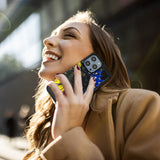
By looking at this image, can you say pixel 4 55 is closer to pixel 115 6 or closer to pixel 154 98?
pixel 115 6

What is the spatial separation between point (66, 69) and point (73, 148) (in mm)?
672

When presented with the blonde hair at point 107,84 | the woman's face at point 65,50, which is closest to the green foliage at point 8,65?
the blonde hair at point 107,84

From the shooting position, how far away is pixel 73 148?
1.42m

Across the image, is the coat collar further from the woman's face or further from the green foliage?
the green foliage

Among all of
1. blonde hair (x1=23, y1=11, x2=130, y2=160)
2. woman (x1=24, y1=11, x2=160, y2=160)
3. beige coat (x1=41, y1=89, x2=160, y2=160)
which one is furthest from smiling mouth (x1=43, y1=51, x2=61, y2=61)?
beige coat (x1=41, y1=89, x2=160, y2=160)

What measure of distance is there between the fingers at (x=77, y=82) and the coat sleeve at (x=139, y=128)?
11.6 inches

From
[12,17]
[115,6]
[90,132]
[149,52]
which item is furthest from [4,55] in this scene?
[90,132]

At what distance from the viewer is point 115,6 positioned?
13703 millimetres

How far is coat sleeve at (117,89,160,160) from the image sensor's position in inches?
54.5

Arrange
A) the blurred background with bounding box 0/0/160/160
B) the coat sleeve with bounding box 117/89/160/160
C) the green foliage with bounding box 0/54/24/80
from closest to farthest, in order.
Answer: the coat sleeve with bounding box 117/89/160/160 < the blurred background with bounding box 0/0/160/160 < the green foliage with bounding box 0/54/24/80

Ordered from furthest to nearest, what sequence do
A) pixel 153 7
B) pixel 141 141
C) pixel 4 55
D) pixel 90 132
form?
pixel 4 55, pixel 153 7, pixel 90 132, pixel 141 141

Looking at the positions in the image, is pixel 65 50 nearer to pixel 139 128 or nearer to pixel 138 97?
pixel 138 97

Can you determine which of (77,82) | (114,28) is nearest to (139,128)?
(77,82)

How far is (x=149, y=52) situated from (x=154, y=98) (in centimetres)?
1116
